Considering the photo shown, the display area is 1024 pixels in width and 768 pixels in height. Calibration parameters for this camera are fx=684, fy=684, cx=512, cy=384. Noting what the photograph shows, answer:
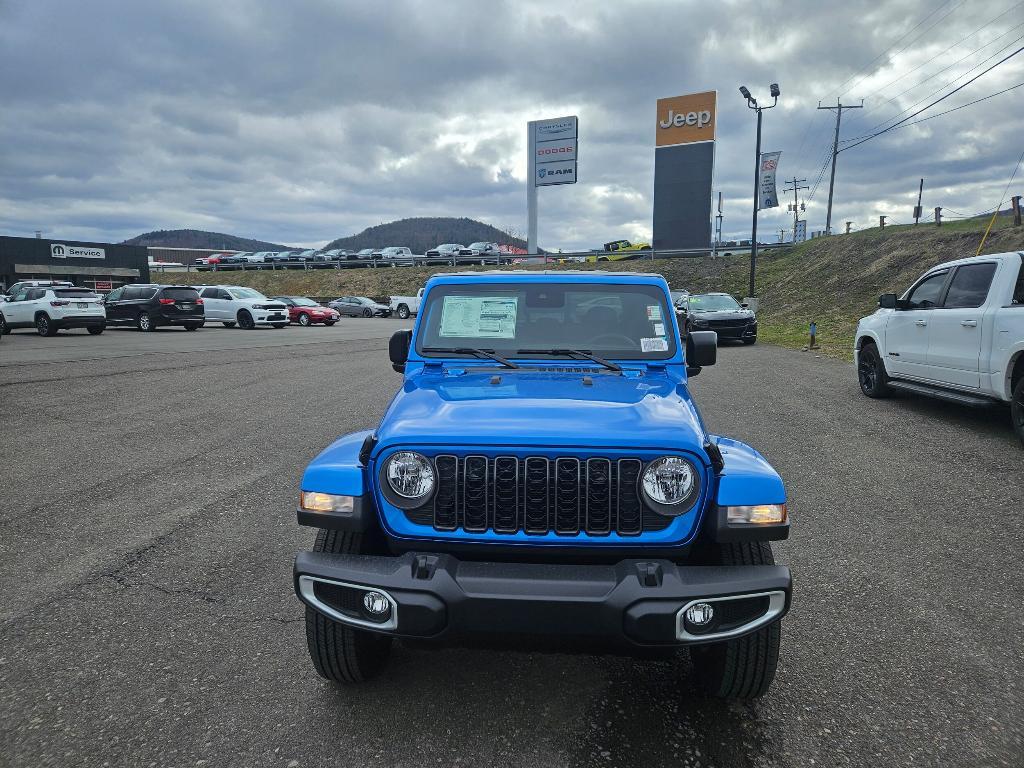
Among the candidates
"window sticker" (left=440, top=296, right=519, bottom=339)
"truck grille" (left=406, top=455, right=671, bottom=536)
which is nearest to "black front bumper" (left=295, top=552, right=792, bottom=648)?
"truck grille" (left=406, top=455, right=671, bottom=536)

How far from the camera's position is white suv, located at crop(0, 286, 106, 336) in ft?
71.0

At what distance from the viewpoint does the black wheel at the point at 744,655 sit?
255cm

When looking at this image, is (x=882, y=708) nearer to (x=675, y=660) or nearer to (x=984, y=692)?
(x=984, y=692)

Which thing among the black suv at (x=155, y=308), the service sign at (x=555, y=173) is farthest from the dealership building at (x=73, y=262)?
the service sign at (x=555, y=173)

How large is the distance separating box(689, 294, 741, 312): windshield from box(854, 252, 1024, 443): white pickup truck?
388 inches

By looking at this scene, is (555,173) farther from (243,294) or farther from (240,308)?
(240,308)

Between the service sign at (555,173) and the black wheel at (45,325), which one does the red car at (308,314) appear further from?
the service sign at (555,173)

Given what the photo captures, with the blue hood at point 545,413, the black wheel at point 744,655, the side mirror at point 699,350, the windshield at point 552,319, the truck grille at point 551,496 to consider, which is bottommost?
the black wheel at point 744,655

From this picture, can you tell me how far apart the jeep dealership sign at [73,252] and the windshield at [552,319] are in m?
60.3

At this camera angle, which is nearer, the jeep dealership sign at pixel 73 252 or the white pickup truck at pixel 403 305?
the white pickup truck at pixel 403 305

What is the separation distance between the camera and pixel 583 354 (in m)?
3.65

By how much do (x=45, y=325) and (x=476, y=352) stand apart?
23.5m

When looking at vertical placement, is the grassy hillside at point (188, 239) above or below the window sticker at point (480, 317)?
above

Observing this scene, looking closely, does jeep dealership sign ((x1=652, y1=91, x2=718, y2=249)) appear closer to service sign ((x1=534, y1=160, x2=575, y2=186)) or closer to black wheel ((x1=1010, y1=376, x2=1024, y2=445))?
service sign ((x1=534, y1=160, x2=575, y2=186))
